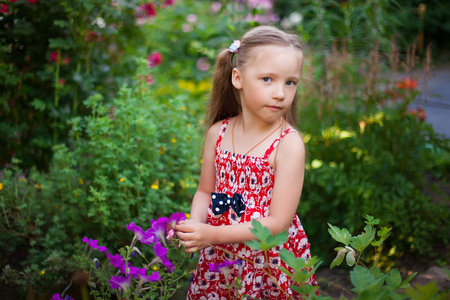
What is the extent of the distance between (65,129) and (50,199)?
84 centimetres

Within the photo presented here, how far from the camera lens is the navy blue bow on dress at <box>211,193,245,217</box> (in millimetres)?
1771

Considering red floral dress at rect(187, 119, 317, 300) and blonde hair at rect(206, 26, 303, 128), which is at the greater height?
blonde hair at rect(206, 26, 303, 128)

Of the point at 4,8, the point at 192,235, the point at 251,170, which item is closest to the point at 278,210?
the point at 251,170

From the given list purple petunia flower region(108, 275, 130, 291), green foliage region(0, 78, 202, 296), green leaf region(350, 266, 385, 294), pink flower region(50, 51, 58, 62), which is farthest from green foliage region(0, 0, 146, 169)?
green leaf region(350, 266, 385, 294)

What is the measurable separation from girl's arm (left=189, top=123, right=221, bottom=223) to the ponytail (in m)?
0.09

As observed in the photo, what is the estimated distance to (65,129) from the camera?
11.4ft

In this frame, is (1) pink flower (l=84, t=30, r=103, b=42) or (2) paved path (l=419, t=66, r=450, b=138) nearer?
(1) pink flower (l=84, t=30, r=103, b=42)

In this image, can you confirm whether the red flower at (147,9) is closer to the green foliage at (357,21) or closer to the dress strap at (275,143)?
the green foliage at (357,21)

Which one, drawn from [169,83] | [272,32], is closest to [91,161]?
[272,32]

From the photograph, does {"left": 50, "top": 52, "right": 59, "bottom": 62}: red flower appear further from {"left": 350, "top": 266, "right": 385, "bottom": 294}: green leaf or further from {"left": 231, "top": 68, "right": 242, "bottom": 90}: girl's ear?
{"left": 350, "top": 266, "right": 385, "bottom": 294}: green leaf

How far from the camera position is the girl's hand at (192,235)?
161 centimetres

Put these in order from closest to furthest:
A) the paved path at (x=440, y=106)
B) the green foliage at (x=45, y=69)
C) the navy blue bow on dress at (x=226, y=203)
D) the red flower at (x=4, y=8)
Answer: the navy blue bow on dress at (x=226, y=203)
the red flower at (x=4, y=8)
the green foliage at (x=45, y=69)
the paved path at (x=440, y=106)

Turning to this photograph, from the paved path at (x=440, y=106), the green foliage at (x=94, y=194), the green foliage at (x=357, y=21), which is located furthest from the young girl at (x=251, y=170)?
the paved path at (x=440, y=106)

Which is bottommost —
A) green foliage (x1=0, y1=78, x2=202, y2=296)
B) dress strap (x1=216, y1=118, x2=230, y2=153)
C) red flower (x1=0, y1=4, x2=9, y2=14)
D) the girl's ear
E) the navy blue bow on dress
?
green foliage (x1=0, y1=78, x2=202, y2=296)
